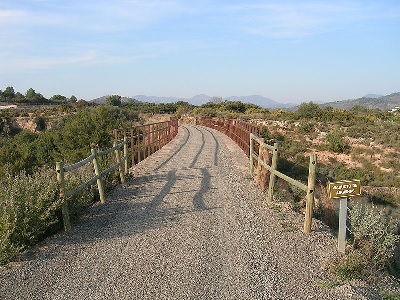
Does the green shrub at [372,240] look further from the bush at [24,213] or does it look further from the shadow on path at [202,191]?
the bush at [24,213]

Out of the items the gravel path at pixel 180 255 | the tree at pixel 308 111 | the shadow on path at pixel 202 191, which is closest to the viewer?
the gravel path at pixel 180 255

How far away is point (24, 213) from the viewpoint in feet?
20.2

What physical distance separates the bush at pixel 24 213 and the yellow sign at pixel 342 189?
14.6ft

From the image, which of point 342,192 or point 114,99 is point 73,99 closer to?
point 114,99

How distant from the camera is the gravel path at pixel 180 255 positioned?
16.1ft

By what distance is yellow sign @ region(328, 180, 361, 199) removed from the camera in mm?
5844

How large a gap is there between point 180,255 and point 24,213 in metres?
2.54

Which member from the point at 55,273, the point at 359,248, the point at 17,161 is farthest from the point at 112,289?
the point at 17,161

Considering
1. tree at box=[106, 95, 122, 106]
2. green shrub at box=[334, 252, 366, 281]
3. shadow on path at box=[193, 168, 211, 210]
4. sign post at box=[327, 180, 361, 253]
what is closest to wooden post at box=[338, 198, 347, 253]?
sign post at box=[327, 180, 361, 253]

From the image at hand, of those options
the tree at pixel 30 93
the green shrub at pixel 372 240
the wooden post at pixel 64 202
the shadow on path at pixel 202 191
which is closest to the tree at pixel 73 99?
the tree at pixel 30 93

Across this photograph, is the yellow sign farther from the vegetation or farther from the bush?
the bush

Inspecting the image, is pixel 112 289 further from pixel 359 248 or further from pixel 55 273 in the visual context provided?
pixel 359 248

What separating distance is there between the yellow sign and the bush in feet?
14.6

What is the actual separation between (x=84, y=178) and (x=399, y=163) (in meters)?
26.2
